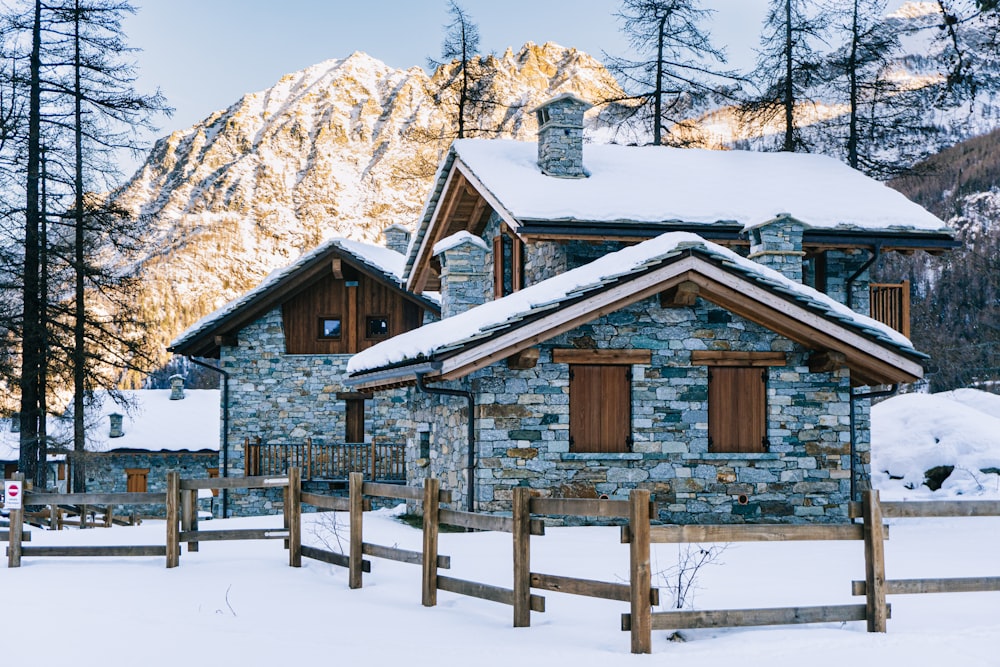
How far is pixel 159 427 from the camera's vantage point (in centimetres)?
3706

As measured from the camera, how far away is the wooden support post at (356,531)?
9469 millimetres

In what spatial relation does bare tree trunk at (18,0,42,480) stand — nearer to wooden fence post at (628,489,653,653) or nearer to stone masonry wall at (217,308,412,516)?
stone masonry wall at (217,308,412,516)

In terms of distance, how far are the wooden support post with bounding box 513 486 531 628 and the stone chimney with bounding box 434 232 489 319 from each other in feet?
36.8

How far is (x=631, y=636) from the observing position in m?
6.72

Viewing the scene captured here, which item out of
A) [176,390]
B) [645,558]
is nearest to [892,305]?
[645,558]

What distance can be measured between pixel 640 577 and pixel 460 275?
12.5m

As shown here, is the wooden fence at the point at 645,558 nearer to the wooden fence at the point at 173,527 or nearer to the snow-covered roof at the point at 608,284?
the wooden fence at the point at 173,527

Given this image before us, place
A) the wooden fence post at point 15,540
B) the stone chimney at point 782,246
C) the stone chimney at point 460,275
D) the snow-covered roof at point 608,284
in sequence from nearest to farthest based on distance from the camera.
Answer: the wooden fence post at point 15,540, the snow-covered roof at point 608,284, the stone chimney at point 782,246, the stone chimney at point 460,275

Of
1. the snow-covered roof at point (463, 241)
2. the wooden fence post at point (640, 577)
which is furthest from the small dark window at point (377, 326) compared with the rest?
the wooden fence post at point (640, 577)

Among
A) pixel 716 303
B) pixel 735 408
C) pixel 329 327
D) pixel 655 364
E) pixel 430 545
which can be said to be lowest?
pixel 430 545

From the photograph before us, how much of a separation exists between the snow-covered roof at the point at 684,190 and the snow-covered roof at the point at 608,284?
2.71 meters

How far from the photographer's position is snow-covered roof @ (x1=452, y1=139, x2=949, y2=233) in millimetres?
18266

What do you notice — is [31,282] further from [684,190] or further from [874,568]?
[874,568]

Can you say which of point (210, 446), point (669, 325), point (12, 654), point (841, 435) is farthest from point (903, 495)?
point (210, 446)
